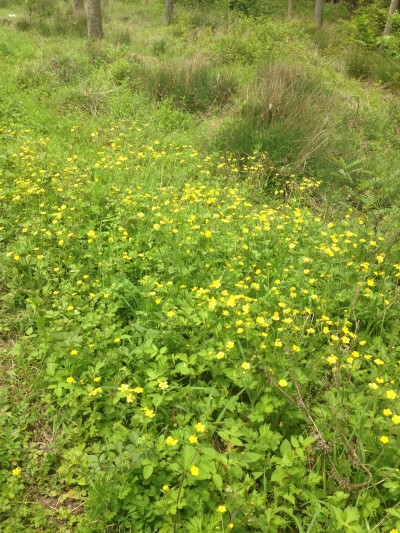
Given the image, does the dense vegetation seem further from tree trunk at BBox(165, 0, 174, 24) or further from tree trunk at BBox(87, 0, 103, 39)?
tree trunk at BBox(165, 0, 174, 24)

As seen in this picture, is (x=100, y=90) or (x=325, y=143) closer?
(x=325, y=143)

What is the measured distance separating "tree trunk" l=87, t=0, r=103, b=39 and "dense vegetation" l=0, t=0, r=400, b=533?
184 inches

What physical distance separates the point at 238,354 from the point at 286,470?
0.63 metres

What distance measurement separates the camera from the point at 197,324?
2.23m

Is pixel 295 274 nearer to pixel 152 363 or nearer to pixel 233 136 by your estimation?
pixel 152 363

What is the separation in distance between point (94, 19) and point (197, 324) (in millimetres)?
10133

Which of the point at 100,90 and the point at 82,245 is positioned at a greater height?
the point at 100,90

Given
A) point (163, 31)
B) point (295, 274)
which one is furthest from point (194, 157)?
point (163, 31)

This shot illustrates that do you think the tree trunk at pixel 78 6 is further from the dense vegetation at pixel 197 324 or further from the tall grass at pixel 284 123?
the tall grass at pixel 284 123

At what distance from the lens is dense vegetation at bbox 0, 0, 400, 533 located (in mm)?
1634

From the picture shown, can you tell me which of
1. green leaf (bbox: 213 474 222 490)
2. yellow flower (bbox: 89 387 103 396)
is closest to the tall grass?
yellow flower (bbox: 89 387 103 396)

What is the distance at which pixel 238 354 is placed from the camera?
82.2 inches

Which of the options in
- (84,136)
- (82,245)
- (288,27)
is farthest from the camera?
(288,27)

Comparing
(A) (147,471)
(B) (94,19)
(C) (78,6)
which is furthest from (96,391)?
(C) (78,6)
